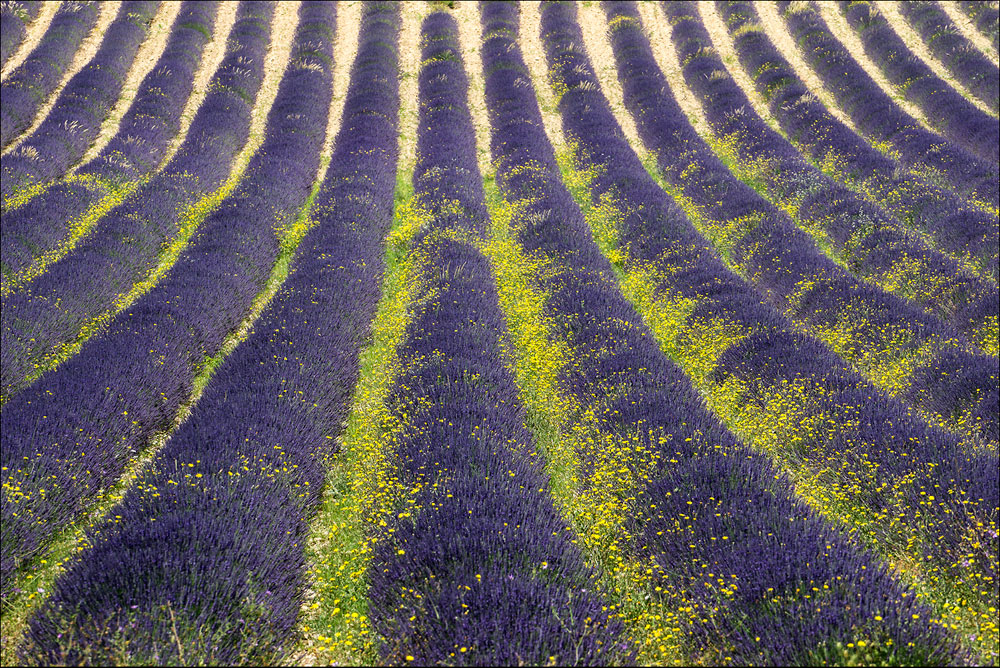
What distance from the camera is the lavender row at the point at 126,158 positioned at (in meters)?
9.23

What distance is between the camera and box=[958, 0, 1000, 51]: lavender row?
19.5 metres

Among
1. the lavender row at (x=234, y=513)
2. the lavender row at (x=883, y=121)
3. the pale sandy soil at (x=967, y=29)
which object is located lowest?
the lavender row at (x=234, y=513)

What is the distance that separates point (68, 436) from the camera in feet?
16.3

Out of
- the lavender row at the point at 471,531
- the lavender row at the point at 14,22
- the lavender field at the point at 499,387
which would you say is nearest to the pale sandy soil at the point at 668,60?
the lavender field at the point at 499,387

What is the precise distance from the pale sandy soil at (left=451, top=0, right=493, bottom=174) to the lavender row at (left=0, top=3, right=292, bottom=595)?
5763 millimetres

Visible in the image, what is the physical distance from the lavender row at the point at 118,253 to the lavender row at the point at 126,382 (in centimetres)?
74

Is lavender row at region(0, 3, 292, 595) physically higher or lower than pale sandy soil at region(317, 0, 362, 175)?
lower

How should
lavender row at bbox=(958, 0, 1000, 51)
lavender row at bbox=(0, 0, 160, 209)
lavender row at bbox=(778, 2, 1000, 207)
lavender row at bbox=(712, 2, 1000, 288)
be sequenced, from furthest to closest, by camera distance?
1. lavender row at bbox=(958, 0, 1000, 51)
2. lavender row at bbox=(0, 0, 160, 209)
3. lavender row at bbox=(778, 2, 1000, 207)
4. lavender row at bbox=(712, 2, 1000, 288)

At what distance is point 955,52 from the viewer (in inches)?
728

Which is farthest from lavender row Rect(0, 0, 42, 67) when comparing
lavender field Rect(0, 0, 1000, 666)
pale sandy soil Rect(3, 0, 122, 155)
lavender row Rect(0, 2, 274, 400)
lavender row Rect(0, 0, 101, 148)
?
lavender row Rect(0, 2, 274, 400)

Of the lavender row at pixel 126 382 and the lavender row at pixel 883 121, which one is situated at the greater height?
the lavender row at pixel 883 121

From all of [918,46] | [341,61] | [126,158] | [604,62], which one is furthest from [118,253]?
[918,46]

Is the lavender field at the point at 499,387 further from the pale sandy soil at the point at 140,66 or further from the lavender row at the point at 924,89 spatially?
the pale sandy soil at the point at 140,66

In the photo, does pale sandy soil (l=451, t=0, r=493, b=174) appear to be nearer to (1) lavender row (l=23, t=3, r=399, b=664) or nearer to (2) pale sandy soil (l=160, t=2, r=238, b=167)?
(2) pale sandy soil (l=160, t=2, r=238, b=167)
